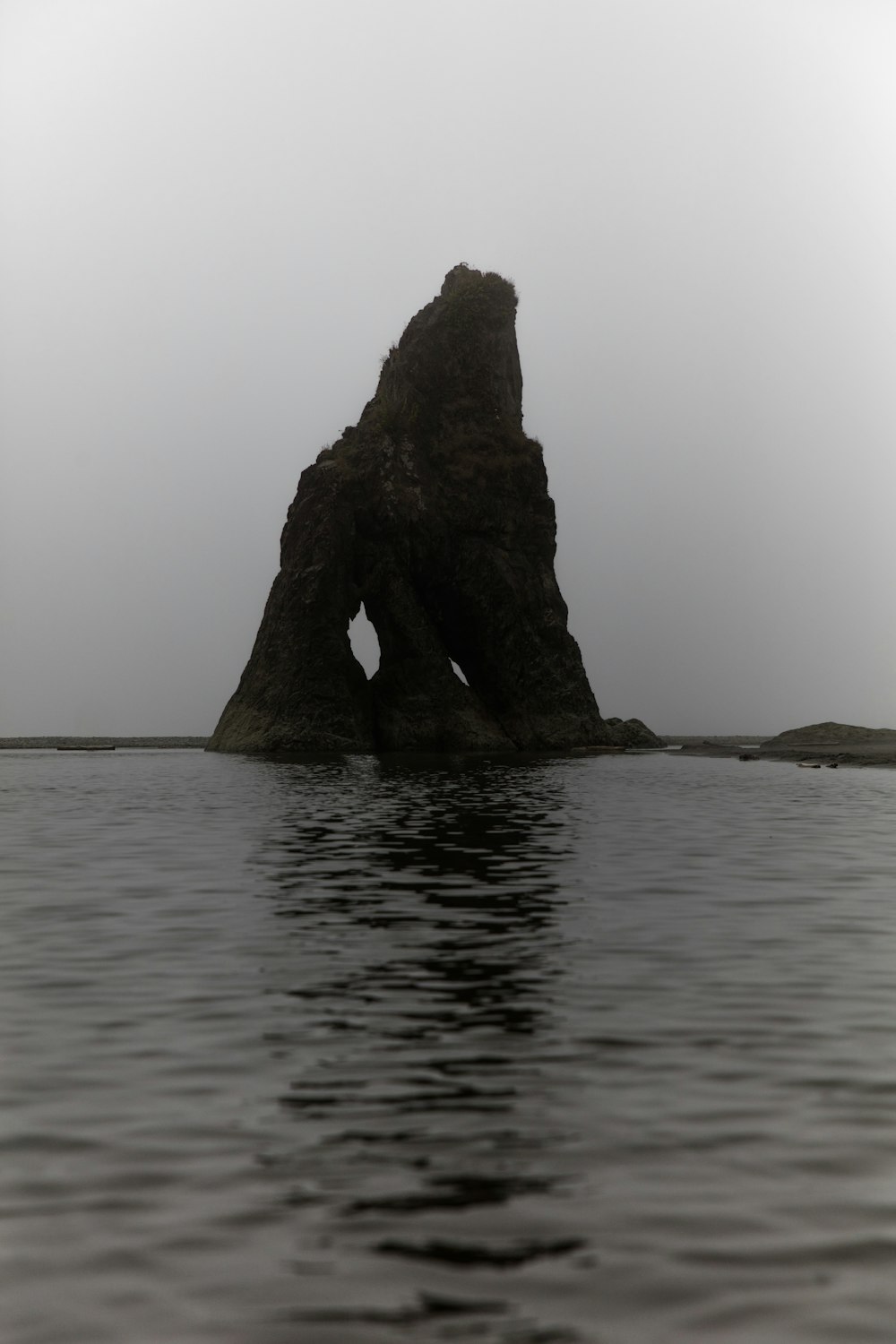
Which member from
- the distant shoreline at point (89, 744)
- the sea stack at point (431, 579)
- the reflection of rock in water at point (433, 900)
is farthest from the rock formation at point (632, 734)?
the reflection of rock in water at point (433, 900)

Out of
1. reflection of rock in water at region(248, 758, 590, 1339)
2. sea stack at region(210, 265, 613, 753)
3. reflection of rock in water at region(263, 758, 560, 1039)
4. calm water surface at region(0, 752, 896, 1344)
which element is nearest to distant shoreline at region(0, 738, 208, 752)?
sea stack at region(210, 265, 613, 753)

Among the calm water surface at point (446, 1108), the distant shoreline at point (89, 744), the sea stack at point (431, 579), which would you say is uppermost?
the sea stack at point (431, 579)

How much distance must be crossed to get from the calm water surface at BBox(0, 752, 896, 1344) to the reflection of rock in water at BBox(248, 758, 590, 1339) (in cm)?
3

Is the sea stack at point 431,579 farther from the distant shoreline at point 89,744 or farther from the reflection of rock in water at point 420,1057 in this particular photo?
the reflection of rock in water at point 420,1057

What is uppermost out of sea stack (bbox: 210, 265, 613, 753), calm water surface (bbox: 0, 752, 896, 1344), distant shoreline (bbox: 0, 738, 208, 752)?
sea stack (bbox: 210, 265, 613, 753)

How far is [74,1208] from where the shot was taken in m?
4.91

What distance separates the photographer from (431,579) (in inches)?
2827

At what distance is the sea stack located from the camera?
66625 millimetres

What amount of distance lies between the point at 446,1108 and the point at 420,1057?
1009 mm

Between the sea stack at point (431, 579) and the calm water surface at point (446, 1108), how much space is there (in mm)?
50666

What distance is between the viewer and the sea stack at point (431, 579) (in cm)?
6662

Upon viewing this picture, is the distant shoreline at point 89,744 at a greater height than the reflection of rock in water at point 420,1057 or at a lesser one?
greater

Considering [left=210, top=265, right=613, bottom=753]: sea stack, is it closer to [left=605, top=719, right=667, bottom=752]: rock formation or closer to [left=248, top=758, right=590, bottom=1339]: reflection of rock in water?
[left=605, top=719, right=667, bottom=752]: rock formation

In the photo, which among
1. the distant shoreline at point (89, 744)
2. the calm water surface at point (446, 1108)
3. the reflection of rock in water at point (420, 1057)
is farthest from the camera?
the distant shoreline at point (89, 744)
